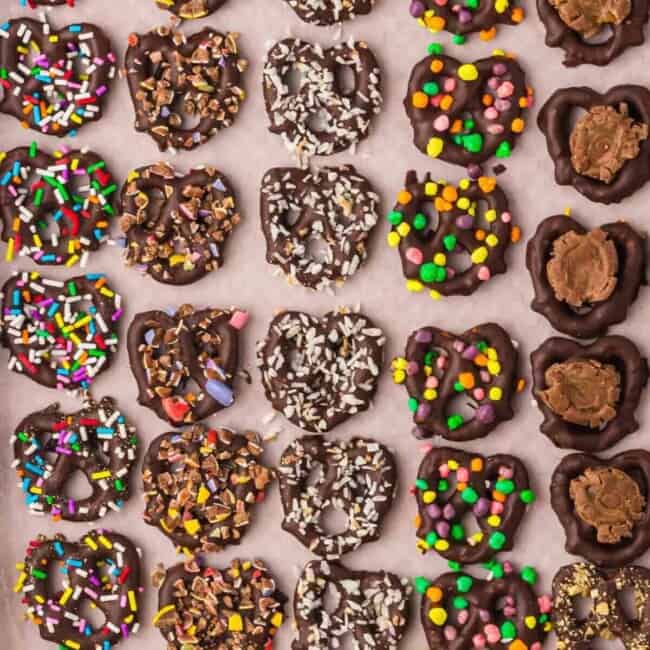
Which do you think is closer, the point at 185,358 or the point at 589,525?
the point at 589,525

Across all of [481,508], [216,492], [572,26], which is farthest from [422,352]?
[572,26]

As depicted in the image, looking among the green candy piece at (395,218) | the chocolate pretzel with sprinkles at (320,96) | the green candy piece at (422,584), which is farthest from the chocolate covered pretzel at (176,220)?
the green candy piece at (422,584)

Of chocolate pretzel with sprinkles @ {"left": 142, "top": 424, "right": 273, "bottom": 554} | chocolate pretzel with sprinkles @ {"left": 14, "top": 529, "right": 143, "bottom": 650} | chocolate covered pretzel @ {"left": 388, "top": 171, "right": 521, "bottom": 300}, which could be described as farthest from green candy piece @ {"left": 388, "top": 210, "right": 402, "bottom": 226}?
chocolate pretzel with sprinkles @ {"left": 14, "top": 529, "right": 143, "bottom": 650}

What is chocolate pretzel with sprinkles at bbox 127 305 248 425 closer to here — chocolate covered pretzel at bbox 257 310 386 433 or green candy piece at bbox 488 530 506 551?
chocolate covered pretzel at bbox 257 310 386 433

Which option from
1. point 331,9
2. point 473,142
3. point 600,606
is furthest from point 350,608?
point 331,9

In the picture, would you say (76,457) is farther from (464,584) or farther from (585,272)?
(585,272)

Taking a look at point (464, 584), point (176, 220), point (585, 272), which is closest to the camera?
point (585, 272)

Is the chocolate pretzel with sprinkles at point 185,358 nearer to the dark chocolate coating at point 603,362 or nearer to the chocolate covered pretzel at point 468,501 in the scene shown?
the chocolate covered pretzel at point 468,501

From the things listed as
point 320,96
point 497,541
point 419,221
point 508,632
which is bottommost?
point 508,632
